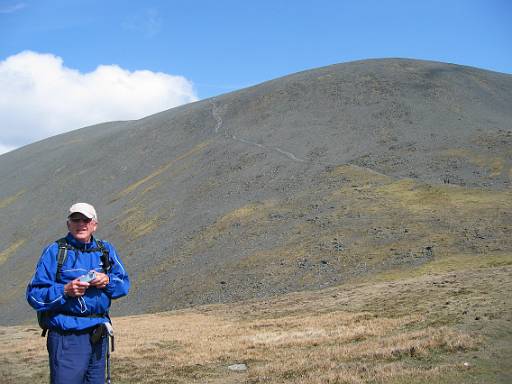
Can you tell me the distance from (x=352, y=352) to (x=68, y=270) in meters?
8.63

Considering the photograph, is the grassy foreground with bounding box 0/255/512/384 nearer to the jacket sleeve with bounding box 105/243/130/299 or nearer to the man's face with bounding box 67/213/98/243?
the jacket sleeve with bounding box 105/243/130/299

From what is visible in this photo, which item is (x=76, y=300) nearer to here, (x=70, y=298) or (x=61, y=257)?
(x=70, y=298)

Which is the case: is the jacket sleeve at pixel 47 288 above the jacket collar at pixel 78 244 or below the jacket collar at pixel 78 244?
below

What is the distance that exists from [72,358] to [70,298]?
71 centimetres

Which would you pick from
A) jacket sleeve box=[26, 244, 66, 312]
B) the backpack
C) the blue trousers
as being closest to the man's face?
the backpack

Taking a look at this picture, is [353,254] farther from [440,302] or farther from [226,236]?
[440,302]

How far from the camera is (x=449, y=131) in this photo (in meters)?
65.8

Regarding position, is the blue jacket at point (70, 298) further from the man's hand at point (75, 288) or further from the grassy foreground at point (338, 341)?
the grassy foreground at point (338, 341)

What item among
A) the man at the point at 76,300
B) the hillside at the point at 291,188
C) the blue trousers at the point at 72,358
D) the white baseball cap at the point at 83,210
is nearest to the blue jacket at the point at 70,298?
the man at the point at 76,300

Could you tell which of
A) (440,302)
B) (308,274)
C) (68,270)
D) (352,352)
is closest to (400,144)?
(308,274)

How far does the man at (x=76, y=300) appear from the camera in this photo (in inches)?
248

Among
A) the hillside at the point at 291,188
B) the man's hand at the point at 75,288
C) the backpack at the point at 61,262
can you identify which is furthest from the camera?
the hillside at the point at 291,188

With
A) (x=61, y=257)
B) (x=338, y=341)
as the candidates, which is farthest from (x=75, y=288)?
(x=338, y=341)

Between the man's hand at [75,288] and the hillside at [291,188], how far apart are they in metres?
28.9
